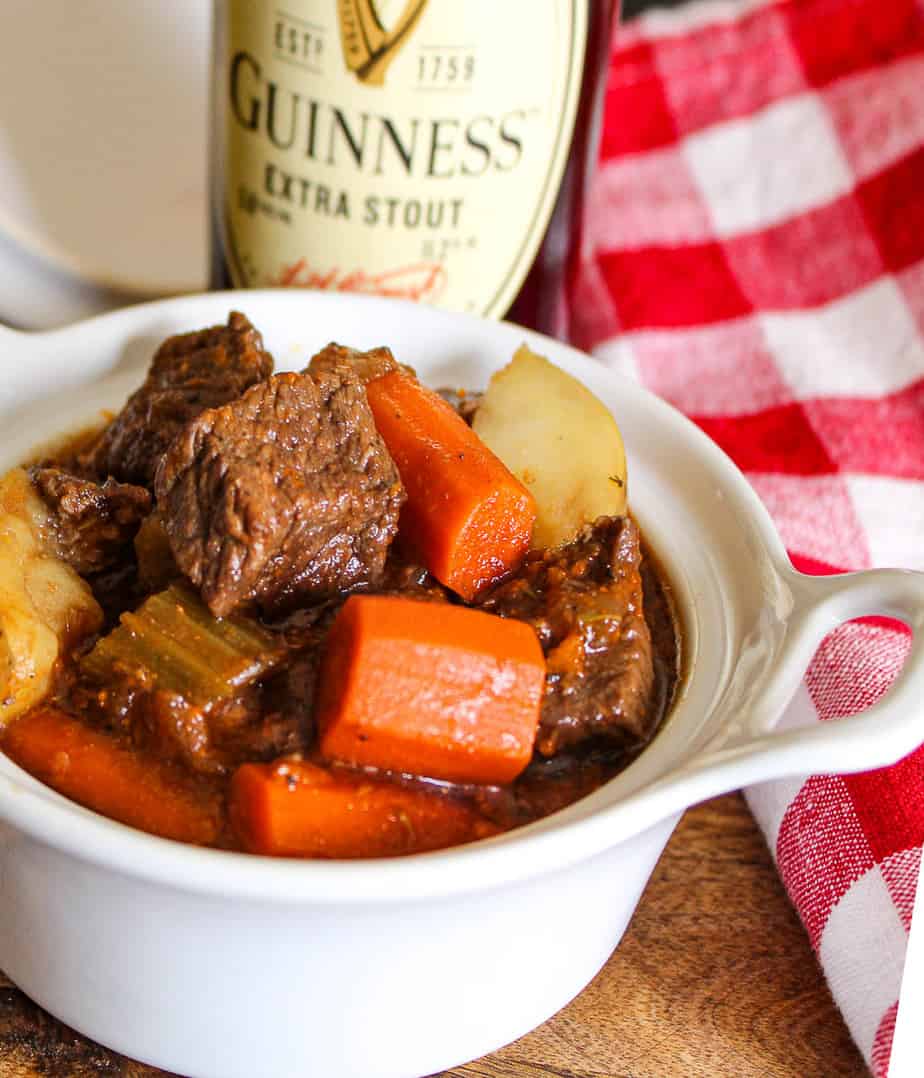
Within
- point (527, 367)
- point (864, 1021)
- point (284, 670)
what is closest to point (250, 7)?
point (527, 367)

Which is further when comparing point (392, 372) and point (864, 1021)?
point (392, 372)

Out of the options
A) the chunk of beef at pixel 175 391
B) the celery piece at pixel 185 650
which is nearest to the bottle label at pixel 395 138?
the chunk of beef at pixel 175 391

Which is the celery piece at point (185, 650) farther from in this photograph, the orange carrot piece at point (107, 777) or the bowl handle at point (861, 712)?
the bowl handle at point (861, 712)

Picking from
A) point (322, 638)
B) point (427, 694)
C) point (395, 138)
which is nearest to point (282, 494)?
point (322, 638)

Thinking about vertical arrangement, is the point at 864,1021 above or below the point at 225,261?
below

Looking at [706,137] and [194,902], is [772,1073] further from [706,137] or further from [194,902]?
[706,137]

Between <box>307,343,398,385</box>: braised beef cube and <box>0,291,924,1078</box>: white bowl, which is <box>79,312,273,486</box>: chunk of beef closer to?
<box>307,343,398,385</box>: braised beef cube
